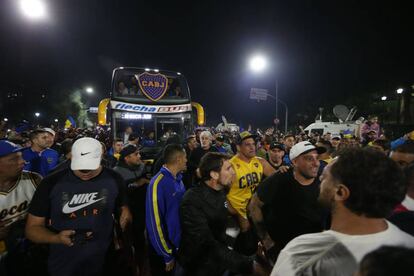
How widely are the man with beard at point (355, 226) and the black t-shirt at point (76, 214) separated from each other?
1.86 meters

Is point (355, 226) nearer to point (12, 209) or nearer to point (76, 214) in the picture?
point (76, 214)

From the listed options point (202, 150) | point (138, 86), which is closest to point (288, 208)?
point (202, 150)

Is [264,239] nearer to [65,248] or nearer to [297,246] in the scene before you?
[297,246]

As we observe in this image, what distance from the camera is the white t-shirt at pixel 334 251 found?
46.1 inches

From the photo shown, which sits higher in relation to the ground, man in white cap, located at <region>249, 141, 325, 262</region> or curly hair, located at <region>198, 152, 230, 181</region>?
curly hair, located at <region>198, 152, 230, 181</region>

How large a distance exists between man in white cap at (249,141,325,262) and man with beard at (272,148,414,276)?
1.74 metres

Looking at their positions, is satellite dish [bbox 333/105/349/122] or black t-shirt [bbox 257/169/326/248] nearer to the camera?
black t-shirt [bbox 257/169/326/248]

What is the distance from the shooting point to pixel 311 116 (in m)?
37.7

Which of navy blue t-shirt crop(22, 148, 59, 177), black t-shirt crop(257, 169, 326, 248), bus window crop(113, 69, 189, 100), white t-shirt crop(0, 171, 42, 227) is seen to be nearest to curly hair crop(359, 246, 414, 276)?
black t-shirt crop(257, 169, 326, 248)

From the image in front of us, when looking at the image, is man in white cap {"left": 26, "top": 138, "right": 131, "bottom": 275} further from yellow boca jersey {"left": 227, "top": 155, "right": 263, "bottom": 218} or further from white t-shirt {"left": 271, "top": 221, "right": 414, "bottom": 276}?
yellow boca jersey {"left": 227, "top": 155, "right": 263, "bottom": 218}

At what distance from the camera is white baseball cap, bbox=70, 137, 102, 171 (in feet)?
7.82

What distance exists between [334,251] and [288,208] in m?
1.92

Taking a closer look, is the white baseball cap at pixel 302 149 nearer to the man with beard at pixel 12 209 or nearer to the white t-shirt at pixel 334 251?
the white t-shirt at pixel 334 251

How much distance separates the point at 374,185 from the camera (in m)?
1.26
